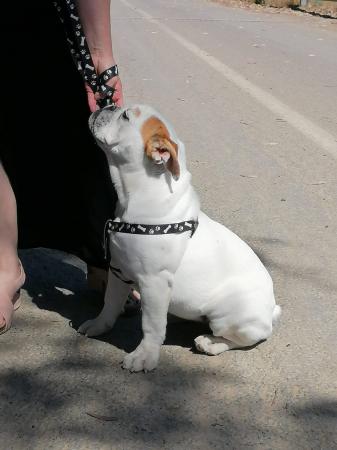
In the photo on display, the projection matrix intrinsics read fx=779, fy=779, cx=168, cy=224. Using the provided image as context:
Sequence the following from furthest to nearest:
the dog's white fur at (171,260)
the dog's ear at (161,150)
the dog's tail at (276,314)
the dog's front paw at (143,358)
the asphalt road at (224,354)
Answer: the dog's tail at (276,314) → the dog's front paw at (143,358) → the dog's white fur at (171,260) → the dog's ear at (161,150) → the asphalt road at (224,354)

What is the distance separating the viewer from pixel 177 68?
10.1 meters

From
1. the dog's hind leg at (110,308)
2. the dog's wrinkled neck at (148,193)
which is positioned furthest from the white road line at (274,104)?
the dog's wrinkled neck at (148,193)

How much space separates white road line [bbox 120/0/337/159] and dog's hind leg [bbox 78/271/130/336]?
3420mm

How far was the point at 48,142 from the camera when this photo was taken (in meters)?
3.44

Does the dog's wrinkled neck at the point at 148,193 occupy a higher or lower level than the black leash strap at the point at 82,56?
lower

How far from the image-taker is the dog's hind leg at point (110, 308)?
3166mm

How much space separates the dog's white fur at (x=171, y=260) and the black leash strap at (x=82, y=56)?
31 centimetres

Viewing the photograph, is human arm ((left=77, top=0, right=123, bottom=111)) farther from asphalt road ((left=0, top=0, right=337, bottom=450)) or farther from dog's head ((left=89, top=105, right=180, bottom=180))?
asphalt road ((left=0, top=0, right=337, bottom=450))

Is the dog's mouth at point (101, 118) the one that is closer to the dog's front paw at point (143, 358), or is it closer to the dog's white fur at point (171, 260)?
the dog's white fur at point (171, 260)

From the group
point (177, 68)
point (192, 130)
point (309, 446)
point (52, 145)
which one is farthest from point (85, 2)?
point (177, 68)

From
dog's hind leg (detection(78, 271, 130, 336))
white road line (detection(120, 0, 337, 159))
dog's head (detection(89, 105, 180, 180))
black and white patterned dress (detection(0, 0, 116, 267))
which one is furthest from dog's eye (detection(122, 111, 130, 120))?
white road line (detection(120, 0, 337, 159))

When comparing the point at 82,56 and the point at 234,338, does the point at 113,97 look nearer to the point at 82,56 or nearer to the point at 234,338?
the point at 82,56

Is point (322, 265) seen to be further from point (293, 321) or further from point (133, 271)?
point (133, 271)

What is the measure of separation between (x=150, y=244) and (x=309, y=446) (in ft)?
2.90
